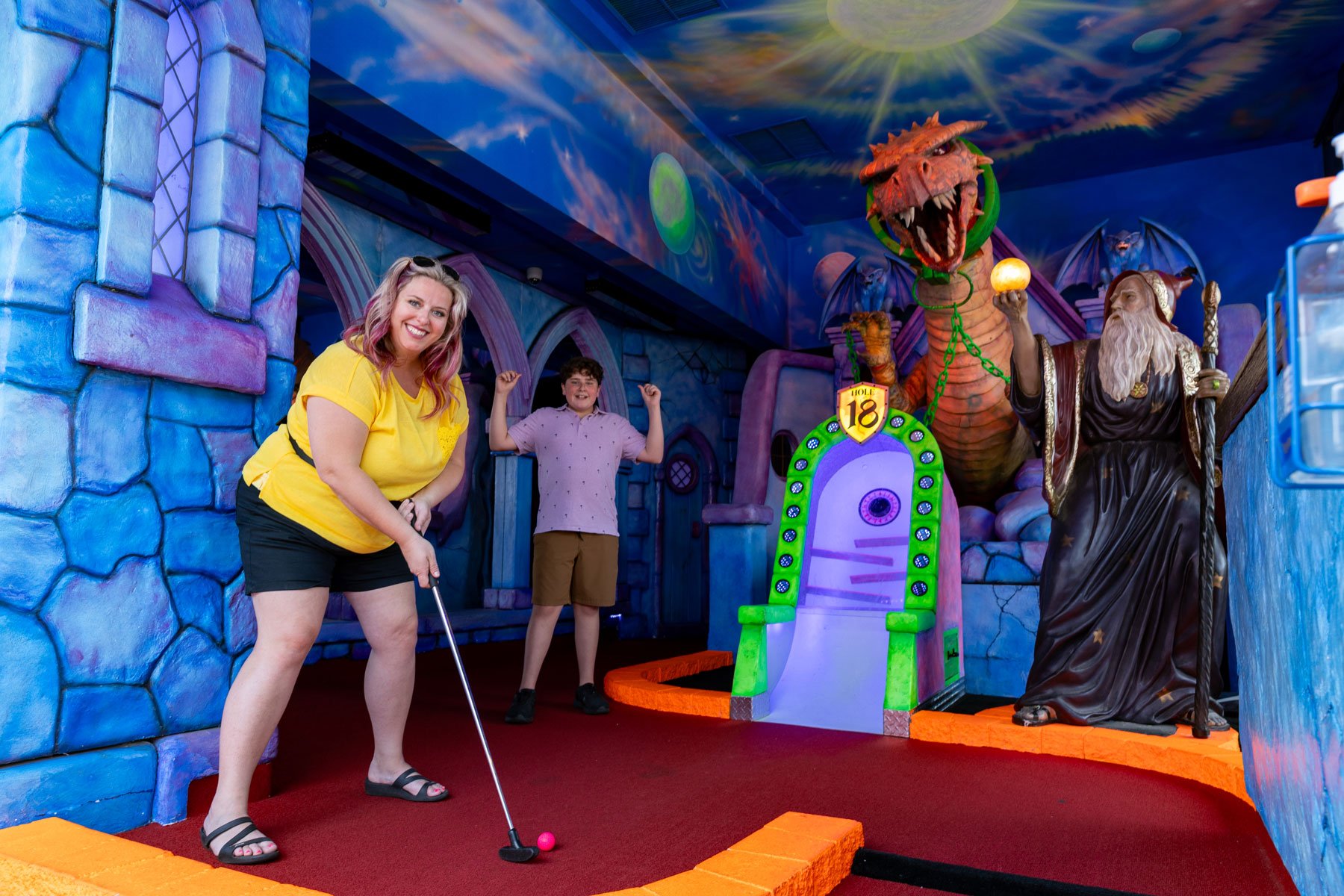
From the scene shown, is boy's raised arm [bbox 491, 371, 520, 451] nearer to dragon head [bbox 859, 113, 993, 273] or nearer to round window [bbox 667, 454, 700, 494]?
dragon head [bbox 859, 113, 993, 273]

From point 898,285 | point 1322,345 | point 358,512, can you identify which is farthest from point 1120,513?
point 898,285

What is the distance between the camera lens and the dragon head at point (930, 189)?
15.3 ft

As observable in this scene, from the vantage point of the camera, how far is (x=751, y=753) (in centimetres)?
322

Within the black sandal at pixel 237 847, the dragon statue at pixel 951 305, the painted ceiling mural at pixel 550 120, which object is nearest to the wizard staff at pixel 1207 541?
the dragon statue at pixel 951 305

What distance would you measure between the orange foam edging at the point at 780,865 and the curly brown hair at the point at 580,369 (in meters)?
2.35

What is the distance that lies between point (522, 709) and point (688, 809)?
138 cm

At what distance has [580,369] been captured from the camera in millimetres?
3930

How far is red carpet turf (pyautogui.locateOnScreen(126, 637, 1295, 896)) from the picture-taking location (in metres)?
1.95

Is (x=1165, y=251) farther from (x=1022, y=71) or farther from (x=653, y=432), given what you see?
(x=653, y=432)

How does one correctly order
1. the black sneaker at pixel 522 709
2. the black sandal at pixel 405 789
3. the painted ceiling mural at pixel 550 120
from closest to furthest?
the black sandal at pixel 405 789, the black sneaker at pixel 522 709, the painted ceiling mural at pixel 550 120

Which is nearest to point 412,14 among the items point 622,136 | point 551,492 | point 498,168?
point 498,168

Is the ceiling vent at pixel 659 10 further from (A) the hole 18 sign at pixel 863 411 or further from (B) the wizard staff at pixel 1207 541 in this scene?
(B) the wizard staff at pixel 1207 541

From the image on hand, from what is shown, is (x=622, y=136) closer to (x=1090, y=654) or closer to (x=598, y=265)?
(x=598, y=265)

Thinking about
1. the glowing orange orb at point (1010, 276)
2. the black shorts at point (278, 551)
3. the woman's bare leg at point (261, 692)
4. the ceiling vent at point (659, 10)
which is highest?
the ceiling vent at point (659, 10)
